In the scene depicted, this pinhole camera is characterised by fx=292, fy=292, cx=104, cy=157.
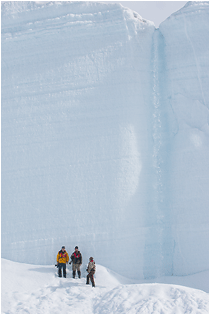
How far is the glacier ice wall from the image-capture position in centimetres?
843

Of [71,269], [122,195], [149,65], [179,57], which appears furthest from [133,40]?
[71,269]

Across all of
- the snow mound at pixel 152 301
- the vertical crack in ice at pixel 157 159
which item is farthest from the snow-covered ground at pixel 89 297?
the vertical crack in ice at pixel 157 159

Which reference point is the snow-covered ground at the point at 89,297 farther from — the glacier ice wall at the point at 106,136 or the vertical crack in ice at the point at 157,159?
the vertical crack in ice at the point at 157,159

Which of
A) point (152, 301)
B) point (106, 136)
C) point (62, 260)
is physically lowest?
point (152, 301)

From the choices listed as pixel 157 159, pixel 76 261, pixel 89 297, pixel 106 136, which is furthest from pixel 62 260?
pixel 157 159

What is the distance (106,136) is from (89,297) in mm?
4439

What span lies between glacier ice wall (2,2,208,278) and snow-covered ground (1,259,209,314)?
3.73 ft

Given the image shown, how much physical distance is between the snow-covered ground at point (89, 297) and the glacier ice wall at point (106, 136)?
44.8 inches

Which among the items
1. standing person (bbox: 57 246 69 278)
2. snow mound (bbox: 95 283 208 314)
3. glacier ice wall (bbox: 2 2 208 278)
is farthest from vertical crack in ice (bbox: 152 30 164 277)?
standing person (bbox: 57 246 69 278)

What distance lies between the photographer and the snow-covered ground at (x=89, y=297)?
5855 millimetres

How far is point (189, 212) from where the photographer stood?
8555mm

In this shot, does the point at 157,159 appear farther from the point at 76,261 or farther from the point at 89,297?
the point at 89,297

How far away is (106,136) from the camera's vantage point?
884 centimetres

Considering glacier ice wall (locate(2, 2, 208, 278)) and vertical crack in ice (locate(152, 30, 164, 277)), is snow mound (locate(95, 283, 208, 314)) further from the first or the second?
vertical crack in ice (locate(152, 30, 164, 277))
